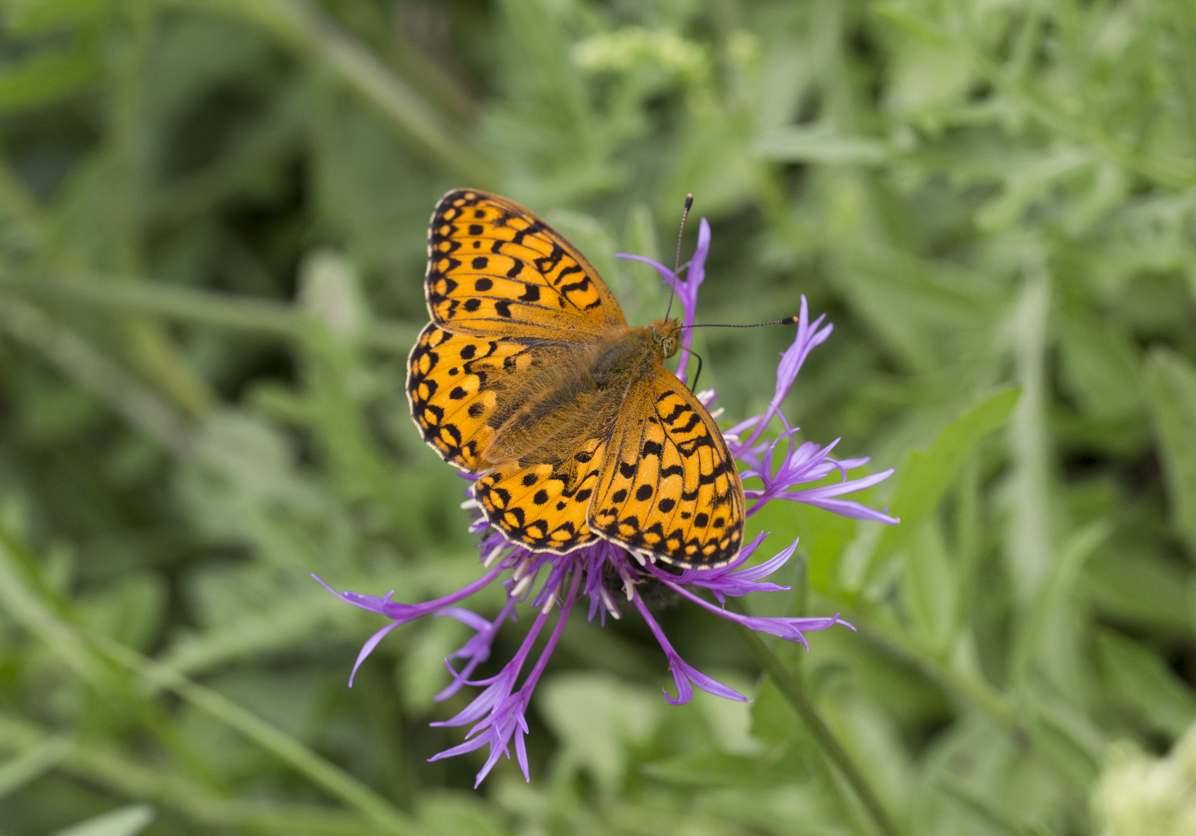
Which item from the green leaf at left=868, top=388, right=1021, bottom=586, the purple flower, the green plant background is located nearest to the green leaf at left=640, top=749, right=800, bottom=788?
the green plant background

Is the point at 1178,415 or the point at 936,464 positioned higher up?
the point at 936,464

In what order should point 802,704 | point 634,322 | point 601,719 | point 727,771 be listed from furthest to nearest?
point 601,719 → point 634,322 → point 727,771 → point 802,704

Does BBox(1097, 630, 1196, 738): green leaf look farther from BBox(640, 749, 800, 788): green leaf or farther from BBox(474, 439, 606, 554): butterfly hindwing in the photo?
BBox(474, 439, 606, 554): butterfly hindwing

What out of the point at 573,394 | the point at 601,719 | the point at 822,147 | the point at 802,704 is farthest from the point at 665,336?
the point at 601,719

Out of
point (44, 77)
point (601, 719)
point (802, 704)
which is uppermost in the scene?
point (44, 77)

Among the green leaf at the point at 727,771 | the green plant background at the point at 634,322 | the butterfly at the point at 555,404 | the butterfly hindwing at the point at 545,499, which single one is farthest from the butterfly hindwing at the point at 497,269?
the green leaf at the point at 727,771

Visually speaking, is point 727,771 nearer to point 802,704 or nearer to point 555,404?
point 802,704

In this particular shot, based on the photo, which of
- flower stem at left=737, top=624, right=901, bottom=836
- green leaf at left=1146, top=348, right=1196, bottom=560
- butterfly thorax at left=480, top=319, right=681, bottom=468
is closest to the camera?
flower stem at left=737, top=624, right=901, bottom=836

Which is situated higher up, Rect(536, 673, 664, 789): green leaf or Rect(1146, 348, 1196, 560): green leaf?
Rect(1146, 348, 1196, 560): green leaf

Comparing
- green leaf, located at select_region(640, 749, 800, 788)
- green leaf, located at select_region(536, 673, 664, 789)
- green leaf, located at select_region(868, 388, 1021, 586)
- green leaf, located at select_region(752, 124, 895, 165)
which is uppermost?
green leaf, located at select_region(752, 124, 895, 165)
